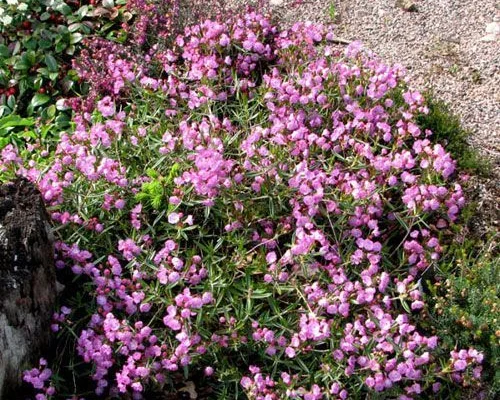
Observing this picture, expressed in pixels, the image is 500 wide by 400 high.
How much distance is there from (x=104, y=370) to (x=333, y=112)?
179cm

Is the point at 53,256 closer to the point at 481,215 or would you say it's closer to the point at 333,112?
the point at 333,112

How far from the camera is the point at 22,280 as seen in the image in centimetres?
304

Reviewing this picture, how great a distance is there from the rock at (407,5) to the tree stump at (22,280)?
3060 millimetres

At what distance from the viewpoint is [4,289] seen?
9.77ft

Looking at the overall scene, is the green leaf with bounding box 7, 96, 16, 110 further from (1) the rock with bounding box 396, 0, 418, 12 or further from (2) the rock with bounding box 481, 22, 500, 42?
(2) the rock with bounding box 481, 22, 500, 42

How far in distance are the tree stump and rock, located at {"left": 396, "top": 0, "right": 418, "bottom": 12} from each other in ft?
10.0

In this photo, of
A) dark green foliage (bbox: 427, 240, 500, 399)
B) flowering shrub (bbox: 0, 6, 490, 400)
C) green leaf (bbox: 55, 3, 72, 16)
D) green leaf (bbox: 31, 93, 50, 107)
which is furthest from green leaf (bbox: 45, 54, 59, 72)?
dark green foliage (bbox: 427, 240, 500, 399)

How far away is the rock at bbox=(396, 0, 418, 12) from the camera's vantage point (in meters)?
5.23

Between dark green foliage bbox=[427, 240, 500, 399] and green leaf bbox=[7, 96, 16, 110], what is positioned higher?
dark green foliage bbox=[427, 240, 500, 399]

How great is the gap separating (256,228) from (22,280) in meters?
1.12

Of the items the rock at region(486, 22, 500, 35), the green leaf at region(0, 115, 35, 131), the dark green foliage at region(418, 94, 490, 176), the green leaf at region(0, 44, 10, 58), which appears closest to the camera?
the dark green foliage at region(418, 94, 490, 176)

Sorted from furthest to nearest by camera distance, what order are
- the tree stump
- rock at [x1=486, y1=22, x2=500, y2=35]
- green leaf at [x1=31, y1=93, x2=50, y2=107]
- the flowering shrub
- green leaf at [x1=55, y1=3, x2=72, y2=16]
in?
1. rock at [x1=486, y1=22, x2=500, y2=35]
2. green leaf at [x1=55, y1=3, x2=72, y2=16]
3. green leaf at [x1=31, y1=93, x2=50, y2=107]
4. the flowering shrub
5. the tree stump

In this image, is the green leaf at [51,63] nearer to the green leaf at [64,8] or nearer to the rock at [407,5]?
the green leaf at [64,8]

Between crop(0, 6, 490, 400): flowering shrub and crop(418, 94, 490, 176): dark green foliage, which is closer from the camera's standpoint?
crop(0, 6, 490, 400): flowering shrub
